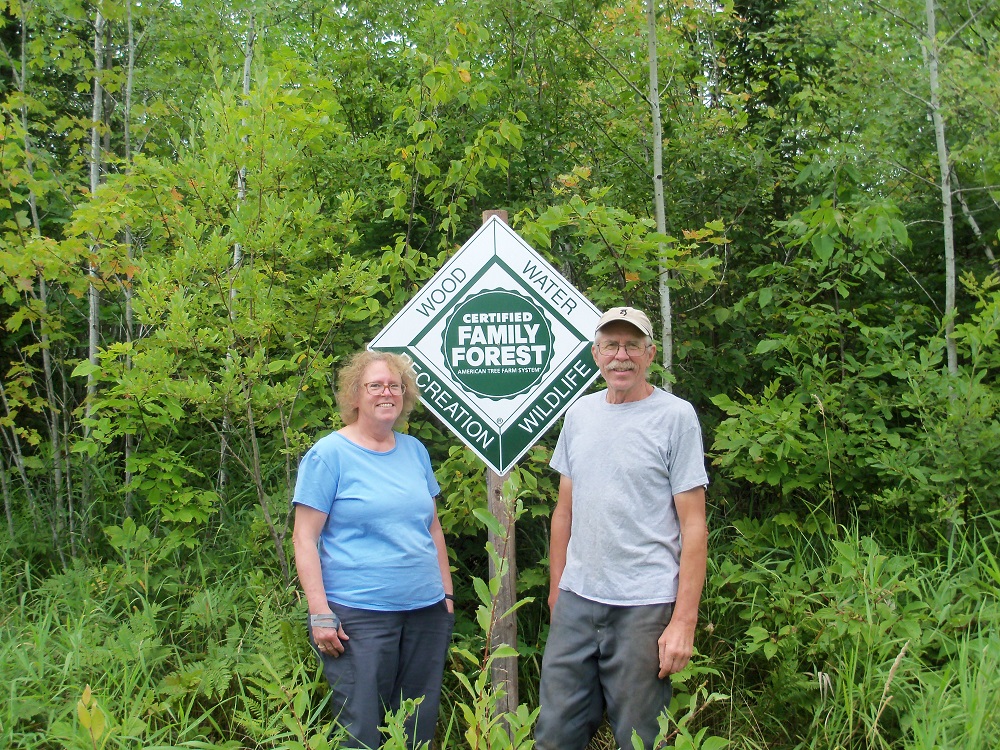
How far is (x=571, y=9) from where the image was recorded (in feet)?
16.2

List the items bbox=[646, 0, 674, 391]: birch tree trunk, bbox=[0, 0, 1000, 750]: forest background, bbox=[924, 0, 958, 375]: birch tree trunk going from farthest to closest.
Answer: bbox=[924, 0, 958, 375]: birch tree trunk
bbox=[646, 0, 674, 391]: birch tree trunk
bbox=[0, 0, 1000, 750]: forest background

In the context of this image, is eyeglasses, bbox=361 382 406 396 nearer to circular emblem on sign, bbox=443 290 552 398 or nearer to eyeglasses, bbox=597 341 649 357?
circular emblem on sign, bbox=443 290 552 398

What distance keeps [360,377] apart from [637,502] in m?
1.06

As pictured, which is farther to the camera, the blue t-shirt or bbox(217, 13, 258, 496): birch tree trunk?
bbox(217, 13, 258, 496): birch tree trunk

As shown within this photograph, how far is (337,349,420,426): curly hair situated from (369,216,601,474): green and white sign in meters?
0.14

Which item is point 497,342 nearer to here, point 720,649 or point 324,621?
point 324,621

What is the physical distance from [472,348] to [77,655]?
2.04 meters

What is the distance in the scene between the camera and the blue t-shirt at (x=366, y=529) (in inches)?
107

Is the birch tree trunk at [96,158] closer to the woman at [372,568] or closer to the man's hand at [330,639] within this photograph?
the woman at [372,568]

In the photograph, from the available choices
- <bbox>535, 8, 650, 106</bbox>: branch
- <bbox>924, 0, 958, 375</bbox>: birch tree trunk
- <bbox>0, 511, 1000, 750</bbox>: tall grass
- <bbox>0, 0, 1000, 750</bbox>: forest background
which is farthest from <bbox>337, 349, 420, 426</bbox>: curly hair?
<bbox>924, 0, 958, 375</bbox>: birch tree trunk

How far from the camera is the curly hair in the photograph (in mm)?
2955

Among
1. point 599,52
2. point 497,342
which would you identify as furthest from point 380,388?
point 599,52

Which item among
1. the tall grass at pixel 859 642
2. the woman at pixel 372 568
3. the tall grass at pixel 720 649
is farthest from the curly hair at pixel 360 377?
the tall grass at pixel 859 642

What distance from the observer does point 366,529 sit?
278 centimetres
